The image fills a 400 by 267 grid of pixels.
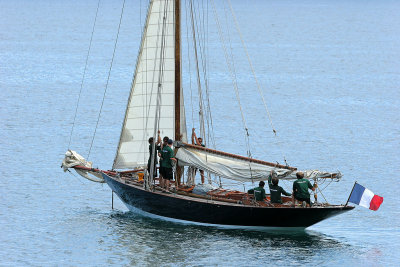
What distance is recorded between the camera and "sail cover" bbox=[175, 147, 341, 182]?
41844 mm

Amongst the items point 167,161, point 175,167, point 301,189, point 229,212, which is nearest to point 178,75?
point 167,161

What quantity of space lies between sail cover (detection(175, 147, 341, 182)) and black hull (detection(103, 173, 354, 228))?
59.6 inches

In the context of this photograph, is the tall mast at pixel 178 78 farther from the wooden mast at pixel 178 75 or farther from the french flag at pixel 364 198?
the french flag at pixel 364 198

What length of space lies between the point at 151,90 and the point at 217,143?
83.1 feet

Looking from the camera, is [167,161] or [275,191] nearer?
[275,191]

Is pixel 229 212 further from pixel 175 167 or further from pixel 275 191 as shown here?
pixel 175 167

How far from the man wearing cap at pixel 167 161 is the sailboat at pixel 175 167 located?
0.34 metres

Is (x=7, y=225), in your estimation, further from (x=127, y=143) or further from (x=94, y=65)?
(x=94, y=65)


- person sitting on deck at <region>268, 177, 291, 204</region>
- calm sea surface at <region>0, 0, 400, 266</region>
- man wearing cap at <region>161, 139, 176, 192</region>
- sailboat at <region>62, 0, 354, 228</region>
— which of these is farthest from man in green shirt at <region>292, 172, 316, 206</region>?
man wearing cap at <region>161, 139, 176, 192</region>

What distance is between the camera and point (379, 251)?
139ft

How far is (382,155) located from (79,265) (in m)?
34.3

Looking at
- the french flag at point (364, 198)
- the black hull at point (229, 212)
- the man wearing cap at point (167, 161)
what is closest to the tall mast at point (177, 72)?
the man wearing cap at point (167, 161)

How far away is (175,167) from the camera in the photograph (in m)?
44.2

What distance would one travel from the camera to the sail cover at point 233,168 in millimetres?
41844
